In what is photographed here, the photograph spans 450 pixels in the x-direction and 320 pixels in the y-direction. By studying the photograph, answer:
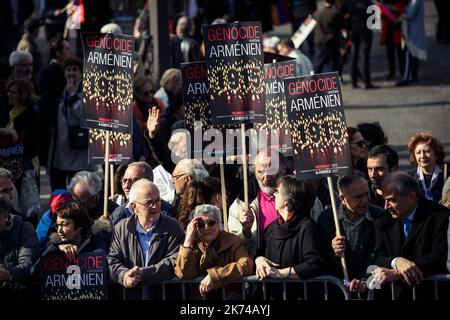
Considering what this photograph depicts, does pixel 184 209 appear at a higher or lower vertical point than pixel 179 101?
lower

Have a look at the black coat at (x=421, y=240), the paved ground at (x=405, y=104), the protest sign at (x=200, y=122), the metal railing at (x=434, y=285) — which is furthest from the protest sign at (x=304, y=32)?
the metal railing at (x=434, y=285)

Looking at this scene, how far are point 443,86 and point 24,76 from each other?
8933mm

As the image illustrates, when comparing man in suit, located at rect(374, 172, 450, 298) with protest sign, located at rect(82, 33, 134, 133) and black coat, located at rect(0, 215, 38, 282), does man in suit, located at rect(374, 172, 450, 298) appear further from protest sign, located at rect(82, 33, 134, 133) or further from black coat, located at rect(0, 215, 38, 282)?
protest sign, located at rect(82, 33, 134, 133)

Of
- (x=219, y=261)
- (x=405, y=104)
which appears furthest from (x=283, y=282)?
(x=405, y=104)

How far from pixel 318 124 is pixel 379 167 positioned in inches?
53.9

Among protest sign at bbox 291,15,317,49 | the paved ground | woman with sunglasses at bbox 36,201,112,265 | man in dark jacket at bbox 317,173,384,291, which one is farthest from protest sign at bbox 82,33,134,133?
protest sign at bbox 291,15,317,49

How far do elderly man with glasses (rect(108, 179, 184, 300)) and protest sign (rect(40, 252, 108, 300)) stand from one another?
0.43 feet

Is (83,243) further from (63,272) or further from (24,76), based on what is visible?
(24,76)

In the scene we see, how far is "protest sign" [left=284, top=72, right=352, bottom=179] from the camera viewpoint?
10.1 meters

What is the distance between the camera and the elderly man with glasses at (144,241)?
989 cm

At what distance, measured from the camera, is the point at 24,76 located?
51.9 ft

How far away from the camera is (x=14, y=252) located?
10172mm

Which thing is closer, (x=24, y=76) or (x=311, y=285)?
(x=311, y=285)
